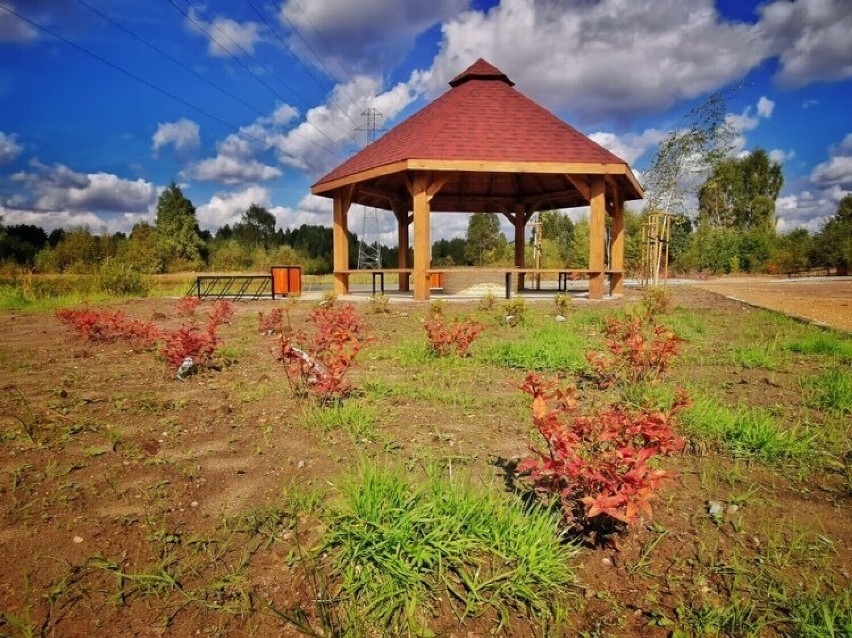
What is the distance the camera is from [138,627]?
1574 mm

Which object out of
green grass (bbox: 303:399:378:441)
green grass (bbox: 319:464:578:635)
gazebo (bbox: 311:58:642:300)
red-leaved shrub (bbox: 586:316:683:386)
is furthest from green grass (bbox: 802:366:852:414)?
gazebo (bbox: 311:58:642:300)

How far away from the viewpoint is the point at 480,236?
1783 inches

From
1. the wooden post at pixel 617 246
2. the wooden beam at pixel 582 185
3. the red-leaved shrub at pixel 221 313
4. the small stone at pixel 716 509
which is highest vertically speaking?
the wooden beam at pixel 582 185

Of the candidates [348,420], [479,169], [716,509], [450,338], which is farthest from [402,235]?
[716,509]

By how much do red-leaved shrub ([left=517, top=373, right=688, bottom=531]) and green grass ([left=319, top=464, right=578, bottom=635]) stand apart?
0.54 ft

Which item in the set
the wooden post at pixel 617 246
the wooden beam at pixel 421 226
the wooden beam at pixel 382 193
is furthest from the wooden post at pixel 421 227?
the wooden post at pixel 617 246

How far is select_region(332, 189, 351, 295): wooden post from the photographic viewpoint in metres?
13.1

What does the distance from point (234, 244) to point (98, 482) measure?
39.1 meters

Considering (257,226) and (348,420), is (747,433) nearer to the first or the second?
(348,420)

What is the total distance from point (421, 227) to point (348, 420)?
26.7 feet

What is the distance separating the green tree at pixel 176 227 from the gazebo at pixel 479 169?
101 feet

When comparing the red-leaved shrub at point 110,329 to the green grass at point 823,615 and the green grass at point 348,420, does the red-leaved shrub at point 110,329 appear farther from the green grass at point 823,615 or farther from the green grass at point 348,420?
the green grass at point 823,615

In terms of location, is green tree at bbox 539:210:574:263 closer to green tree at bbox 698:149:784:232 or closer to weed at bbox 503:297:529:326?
green tree at bbox 698:149:784:232

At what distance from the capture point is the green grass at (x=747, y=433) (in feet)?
9.06
